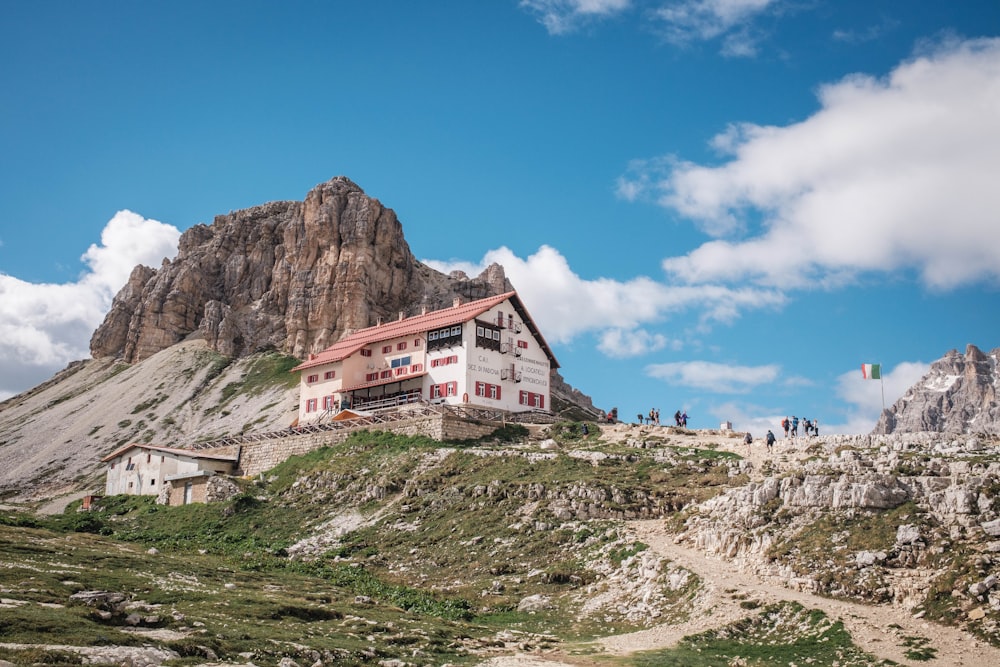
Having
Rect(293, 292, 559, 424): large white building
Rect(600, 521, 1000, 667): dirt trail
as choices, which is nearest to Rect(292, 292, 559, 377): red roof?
Rect(293, 292, 559, 424): large white building

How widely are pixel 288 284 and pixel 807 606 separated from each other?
129 m

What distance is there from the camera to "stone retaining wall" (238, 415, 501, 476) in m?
74.0

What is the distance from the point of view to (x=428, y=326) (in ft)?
284

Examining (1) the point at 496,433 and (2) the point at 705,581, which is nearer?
(2) the point at 705,581

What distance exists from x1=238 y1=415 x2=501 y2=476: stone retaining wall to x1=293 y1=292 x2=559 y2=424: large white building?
647 cm

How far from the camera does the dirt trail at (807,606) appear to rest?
31.5 metres

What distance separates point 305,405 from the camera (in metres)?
96.6

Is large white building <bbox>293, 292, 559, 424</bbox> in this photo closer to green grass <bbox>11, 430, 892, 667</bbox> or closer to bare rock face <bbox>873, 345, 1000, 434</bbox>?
green grass <bbox>11, 430, 892, 667</bbox>

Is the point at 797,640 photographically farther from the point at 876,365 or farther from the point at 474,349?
the point at 474,349

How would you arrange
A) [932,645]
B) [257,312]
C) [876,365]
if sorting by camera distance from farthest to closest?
[257,312] < [876,365] < [932,645]

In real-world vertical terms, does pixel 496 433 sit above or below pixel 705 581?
above

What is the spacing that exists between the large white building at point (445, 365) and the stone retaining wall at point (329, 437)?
647 centimetres

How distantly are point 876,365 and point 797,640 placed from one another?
33.7 meters

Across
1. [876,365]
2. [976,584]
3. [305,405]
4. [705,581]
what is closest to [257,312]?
[305,405]
